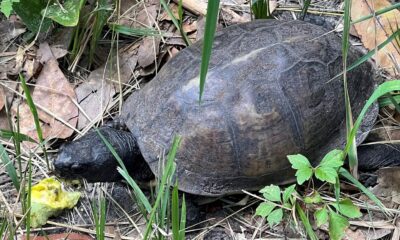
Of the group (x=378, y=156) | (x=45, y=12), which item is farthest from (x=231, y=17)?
(x=378, y=156)

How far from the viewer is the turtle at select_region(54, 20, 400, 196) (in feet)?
7.38

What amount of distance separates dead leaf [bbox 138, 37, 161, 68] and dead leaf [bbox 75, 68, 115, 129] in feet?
0.62

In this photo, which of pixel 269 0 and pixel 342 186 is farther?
pixel 269 0

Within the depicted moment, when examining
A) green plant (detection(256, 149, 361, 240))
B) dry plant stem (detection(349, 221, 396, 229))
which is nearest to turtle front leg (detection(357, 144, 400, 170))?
dry plant stem (detection(349, 221, 396, 229))

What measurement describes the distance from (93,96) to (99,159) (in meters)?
0.54

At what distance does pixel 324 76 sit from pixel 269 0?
29.3 inches

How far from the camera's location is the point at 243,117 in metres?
2.23

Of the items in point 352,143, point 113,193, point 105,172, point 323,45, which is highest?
point 323,45

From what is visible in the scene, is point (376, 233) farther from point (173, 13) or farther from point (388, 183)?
point (173, 13)

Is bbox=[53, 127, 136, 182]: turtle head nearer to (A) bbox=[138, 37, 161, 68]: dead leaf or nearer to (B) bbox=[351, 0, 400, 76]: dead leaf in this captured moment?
(A) bbox=[138, 37, 161, 68]: dead leaf

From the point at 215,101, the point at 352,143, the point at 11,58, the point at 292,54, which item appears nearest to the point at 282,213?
the point at 352,143

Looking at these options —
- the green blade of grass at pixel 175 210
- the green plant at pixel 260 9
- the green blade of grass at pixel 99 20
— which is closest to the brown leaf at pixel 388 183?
the green plant at pixel 260 9

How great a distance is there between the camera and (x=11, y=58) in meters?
2.88

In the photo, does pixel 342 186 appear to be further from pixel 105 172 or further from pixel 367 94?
pixel 105 172
